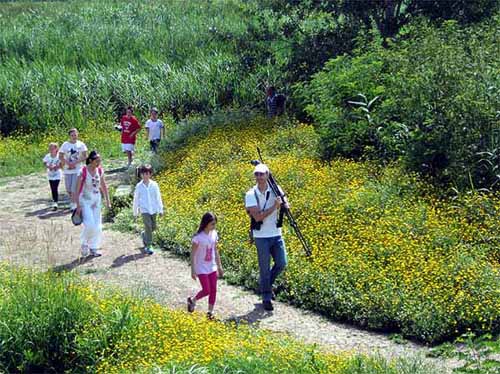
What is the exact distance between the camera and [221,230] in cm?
1363

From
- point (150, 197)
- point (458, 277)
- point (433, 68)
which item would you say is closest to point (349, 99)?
point (433, 68)

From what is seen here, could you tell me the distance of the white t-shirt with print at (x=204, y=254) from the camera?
34.6 ft

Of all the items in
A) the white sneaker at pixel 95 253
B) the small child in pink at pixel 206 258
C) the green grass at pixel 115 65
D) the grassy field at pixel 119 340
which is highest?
the green grass at pixel 115 65

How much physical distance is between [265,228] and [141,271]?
8.80 feet

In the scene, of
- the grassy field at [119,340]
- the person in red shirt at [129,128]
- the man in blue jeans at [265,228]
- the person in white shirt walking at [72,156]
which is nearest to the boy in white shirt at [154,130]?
the person in red shirt at [129,128]

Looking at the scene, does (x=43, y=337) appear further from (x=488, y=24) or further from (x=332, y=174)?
(x=488, y=24)

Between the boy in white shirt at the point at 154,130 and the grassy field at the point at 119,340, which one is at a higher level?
the boy in white shirt at the point at 154,130

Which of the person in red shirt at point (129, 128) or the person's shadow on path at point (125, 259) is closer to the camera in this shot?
the person's shadow on path at point (125, 259)

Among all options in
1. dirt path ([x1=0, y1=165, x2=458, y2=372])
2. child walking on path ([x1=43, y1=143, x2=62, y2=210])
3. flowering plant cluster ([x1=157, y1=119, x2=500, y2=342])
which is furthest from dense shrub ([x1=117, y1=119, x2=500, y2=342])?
child walking on path ([x1=43, y1=143, x2=62, y2=210])

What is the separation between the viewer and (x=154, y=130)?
19.9m

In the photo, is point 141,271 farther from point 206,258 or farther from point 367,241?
point 367,241

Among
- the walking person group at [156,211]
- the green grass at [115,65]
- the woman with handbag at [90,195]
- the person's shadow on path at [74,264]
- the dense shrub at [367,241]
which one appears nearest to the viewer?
the dense shrub at [367,241]

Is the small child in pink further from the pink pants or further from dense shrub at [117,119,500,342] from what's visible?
dense shrub at [117,119,500,342]

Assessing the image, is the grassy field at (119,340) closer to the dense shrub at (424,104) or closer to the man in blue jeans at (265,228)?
the man in blue jeans at (265,228)
